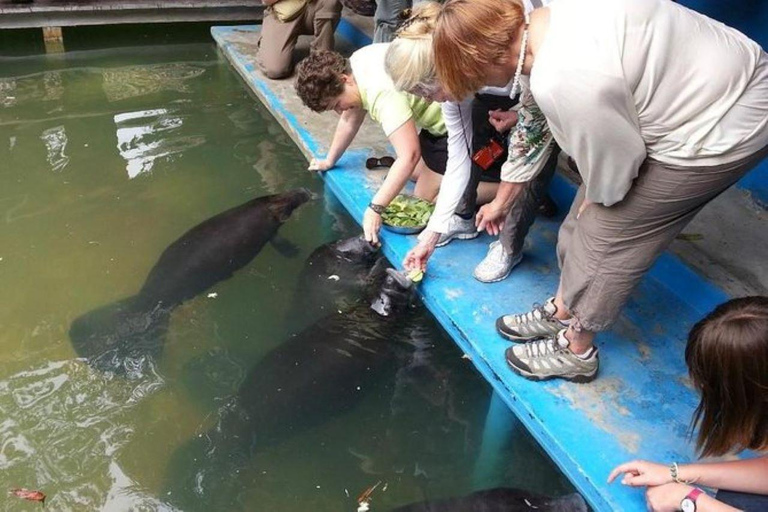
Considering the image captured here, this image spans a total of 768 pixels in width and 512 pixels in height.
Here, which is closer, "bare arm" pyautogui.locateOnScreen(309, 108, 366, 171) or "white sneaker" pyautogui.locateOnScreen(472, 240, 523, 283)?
"white sneaker" pyautogui.locateOnScreen(472, 240, 523, 283)

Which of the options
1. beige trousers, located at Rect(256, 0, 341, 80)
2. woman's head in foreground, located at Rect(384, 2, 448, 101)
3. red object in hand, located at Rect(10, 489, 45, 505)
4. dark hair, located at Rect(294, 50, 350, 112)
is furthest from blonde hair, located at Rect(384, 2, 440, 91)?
beige trousers, located at Rect(256, 0, 341, 80)

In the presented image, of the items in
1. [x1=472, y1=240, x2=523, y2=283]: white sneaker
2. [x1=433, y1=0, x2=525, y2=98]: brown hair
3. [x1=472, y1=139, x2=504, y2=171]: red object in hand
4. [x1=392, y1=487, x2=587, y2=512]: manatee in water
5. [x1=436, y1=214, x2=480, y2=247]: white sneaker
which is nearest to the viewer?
[x1=433, y1=0, x2=525, y2=98]: brown hair

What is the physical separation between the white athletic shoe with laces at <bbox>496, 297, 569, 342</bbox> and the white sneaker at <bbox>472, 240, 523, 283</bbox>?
390 mm

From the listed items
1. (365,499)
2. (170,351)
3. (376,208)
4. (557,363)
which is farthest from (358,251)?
(365,499)

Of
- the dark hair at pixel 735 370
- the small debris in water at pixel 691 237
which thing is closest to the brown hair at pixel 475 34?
the dark hair at pixel 735 370

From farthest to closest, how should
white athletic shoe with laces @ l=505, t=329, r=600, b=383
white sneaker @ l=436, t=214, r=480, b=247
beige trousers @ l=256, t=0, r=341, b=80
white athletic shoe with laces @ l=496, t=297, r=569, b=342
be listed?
1. beige trousers @ l=256, t=0, r=341, b=80
2. white sneaker @ l=436, t=214, r=480, b=247
3. white athletic shoe with laces @ l=496, t=297, r=569, b=342
4. white athletic shoe with laces @ l=505, t=329, r=600, b=383

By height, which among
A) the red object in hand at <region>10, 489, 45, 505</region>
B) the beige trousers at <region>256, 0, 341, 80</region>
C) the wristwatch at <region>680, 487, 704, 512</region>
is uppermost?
the wristwatch at <region>680, 487, 704, 512</region>

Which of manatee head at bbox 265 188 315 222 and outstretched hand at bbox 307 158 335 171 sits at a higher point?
outstretched hand at bbox 307 158 335 171

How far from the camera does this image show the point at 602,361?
3.19 meters

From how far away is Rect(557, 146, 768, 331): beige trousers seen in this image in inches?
94.0

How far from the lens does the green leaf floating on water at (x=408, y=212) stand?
4.16 m

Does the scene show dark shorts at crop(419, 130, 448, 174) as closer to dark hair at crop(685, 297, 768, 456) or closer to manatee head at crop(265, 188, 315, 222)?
manatee head at crop(265, 188, 315, 222)

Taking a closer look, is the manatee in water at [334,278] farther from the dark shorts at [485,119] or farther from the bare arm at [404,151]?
the dark shorts at [485,119]

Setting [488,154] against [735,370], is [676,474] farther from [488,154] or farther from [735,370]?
[488,154]
